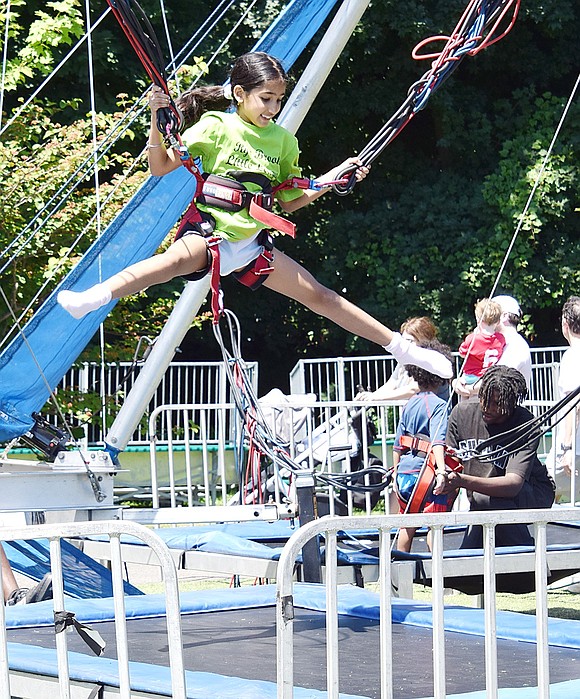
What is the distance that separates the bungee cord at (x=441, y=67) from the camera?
4.36 metres

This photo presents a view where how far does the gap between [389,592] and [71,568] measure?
3064 mm

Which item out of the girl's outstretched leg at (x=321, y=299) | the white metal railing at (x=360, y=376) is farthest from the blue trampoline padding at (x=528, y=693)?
the white metal railing at (x=360, y=376)

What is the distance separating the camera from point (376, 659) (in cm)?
379

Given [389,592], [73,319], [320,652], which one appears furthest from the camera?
[73,319]

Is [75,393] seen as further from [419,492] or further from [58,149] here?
[419,492]

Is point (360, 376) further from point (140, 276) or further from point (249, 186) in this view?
point (140, 276)

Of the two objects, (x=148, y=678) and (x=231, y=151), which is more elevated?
(x=231, y=151)

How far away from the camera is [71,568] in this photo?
217 inches

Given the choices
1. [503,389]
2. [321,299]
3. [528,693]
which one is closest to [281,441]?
[321,299]

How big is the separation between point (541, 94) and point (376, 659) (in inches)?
595

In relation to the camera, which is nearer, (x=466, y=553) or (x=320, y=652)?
(x=320, y=652)

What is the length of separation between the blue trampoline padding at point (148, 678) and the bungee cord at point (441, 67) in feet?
6.12

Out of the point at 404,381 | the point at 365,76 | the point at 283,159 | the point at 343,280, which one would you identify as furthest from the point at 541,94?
the point at 283,159

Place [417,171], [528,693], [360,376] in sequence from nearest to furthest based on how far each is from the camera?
1. [528,693]
2. [360,376]
3. [417,171]
